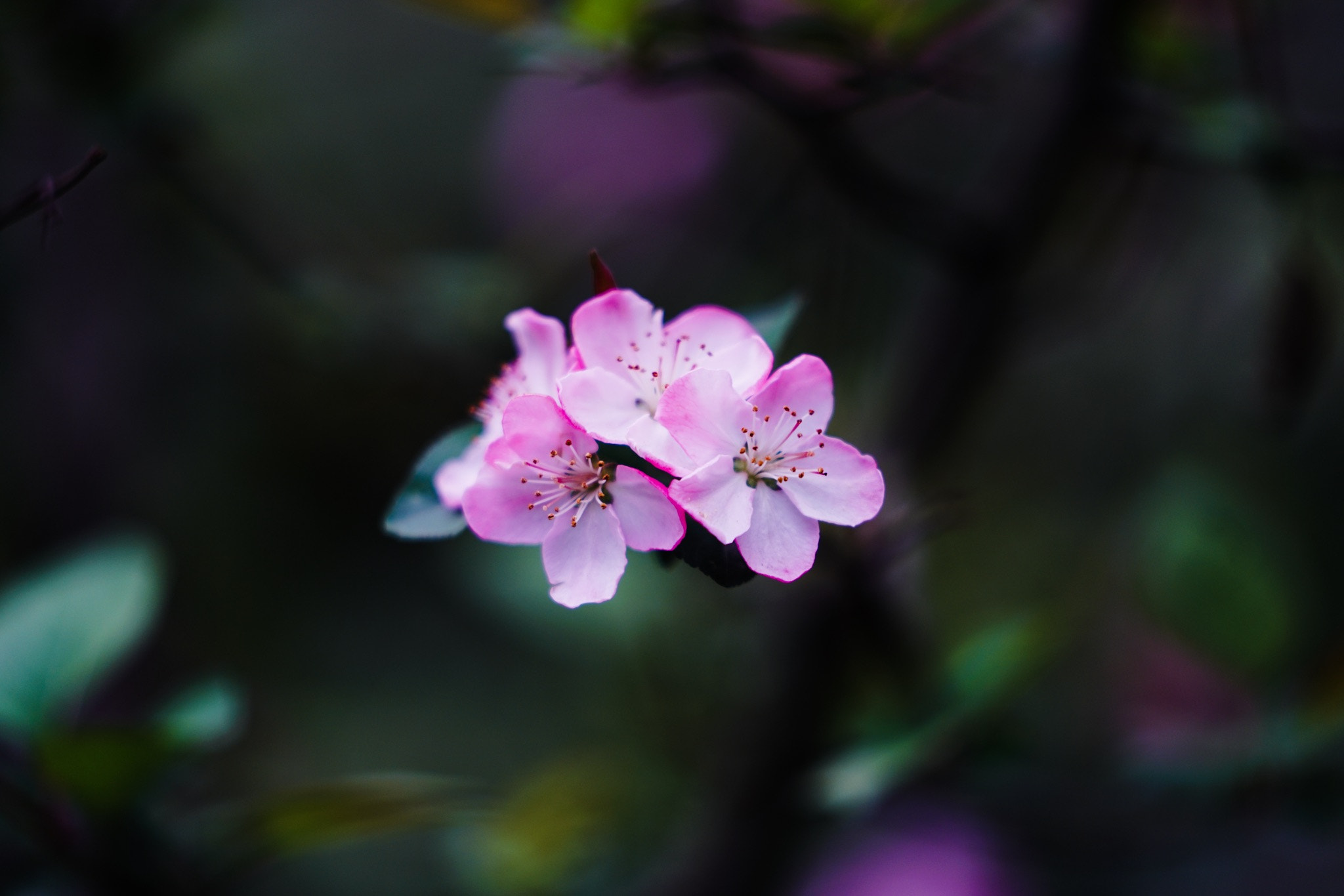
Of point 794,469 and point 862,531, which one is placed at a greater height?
point 862,531

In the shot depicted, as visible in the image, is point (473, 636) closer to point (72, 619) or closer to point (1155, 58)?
point (72, 619)

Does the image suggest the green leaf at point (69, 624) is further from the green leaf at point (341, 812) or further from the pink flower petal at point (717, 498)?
the pink flower petal at point (717, 498)

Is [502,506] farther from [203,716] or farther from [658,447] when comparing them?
[203,716]

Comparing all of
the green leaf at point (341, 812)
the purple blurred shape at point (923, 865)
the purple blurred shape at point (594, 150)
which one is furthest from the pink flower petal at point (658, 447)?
the purple blurred shape at point (594, 150)

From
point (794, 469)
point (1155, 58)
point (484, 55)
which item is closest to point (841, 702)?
point (794, 469)

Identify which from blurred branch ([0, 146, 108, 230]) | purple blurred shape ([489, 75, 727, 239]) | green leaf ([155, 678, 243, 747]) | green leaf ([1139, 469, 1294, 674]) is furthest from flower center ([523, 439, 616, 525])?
purple blurred shape ([489, 75, 727, 239])

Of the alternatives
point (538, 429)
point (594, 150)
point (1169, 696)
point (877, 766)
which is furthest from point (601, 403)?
point (594, 150)

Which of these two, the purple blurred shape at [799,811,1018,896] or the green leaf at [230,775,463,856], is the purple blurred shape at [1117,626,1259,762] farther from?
the green leaf at [230,775,463,856]
